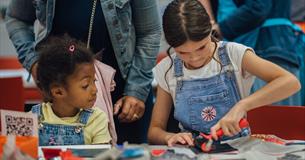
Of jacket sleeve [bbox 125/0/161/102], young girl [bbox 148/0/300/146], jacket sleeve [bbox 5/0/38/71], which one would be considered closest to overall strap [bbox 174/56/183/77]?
young girl [bbox 148/0/300/146]

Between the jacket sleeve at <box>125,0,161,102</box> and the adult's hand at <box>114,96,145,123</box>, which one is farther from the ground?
the jacket sleeve at <box>125,0,161,102</box>

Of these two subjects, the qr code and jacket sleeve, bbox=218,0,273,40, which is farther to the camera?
jacket sleeve, bbox=218,0,273,40

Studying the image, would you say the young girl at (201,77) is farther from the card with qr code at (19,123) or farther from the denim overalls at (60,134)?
the card with qr code at (19,123)

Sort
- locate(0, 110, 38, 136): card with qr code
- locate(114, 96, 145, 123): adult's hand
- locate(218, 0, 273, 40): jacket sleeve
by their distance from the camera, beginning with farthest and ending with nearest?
locate(218, 0, 273, 40): jacket sleeve
locate(114, 96, 145, 123): adult's hand
locate(0, 110, 38, 136): card with qr code

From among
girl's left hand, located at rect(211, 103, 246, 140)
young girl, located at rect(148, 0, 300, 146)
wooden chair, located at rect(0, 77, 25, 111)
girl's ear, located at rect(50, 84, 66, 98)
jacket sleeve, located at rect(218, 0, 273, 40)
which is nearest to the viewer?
girl's left hand, located at rect(211, 103, 246, 140)

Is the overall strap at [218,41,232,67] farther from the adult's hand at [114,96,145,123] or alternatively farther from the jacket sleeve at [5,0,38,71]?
the jacket sleeve at [5,0,38,71]


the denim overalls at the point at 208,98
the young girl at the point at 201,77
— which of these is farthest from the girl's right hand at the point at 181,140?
the denim overalls at the point at 208,98

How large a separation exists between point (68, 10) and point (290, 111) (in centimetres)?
90

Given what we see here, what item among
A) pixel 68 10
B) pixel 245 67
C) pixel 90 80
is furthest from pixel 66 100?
pixel 245 67

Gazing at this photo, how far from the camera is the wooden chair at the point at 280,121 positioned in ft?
6.53

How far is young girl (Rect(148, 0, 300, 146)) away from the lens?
1.81 metres

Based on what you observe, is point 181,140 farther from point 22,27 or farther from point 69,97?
point 22,27

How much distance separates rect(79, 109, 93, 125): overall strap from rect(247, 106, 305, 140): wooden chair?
1.99 ft

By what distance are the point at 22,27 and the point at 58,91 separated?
41cm
